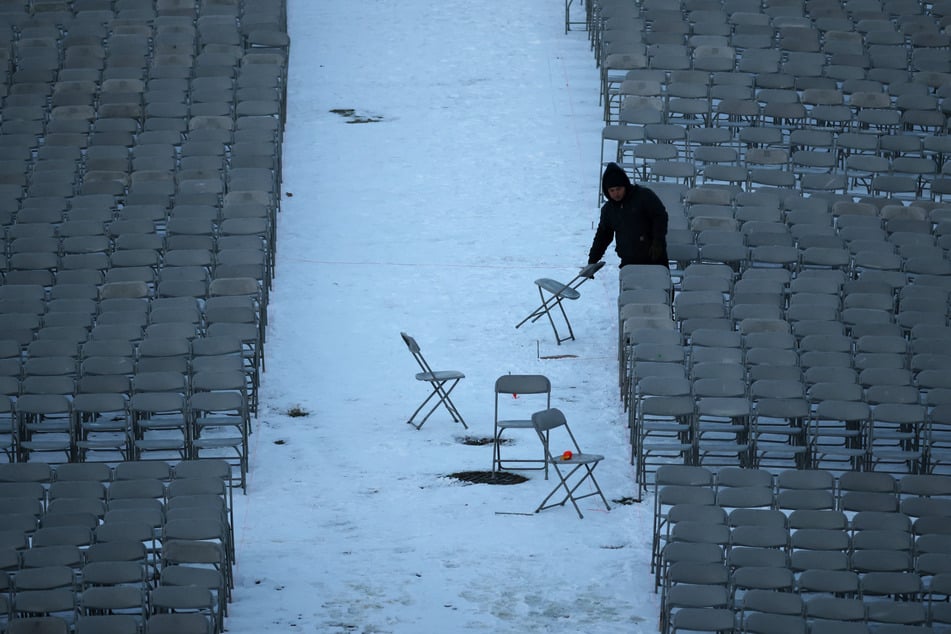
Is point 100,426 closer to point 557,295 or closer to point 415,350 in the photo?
point 415,350

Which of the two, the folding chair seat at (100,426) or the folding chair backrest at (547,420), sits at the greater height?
the folding chair backrest at (547,420)

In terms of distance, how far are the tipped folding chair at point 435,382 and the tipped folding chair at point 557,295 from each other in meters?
1.36

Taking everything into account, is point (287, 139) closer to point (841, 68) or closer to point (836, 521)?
point (841, 68)

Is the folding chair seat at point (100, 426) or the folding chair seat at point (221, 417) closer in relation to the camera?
the folding chair seat at point (100, 426)

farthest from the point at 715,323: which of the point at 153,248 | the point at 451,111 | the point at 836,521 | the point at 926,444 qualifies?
the point at 451,111

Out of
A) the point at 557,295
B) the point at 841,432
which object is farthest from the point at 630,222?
the point at 841,432

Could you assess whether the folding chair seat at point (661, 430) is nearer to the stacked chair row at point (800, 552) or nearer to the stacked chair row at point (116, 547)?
the stacked chair row at point (800, 552)

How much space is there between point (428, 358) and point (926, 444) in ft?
14.6

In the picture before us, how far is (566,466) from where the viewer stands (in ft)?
40.1

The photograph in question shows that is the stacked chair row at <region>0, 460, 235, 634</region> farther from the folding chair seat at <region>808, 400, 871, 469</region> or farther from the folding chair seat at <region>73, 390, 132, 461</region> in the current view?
the folding chair seat at <region>808, 400, 871, 469</region>

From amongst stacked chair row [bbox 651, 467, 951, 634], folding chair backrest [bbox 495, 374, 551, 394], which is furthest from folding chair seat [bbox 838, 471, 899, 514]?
folding chair backrest [bbox 495, 374, 551, 394]

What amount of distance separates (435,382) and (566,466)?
147 cm

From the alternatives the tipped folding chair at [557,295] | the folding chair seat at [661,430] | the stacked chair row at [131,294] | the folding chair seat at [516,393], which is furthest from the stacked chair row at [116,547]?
the tipped folding chair at [557,295]

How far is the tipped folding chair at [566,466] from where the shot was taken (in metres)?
11.4
